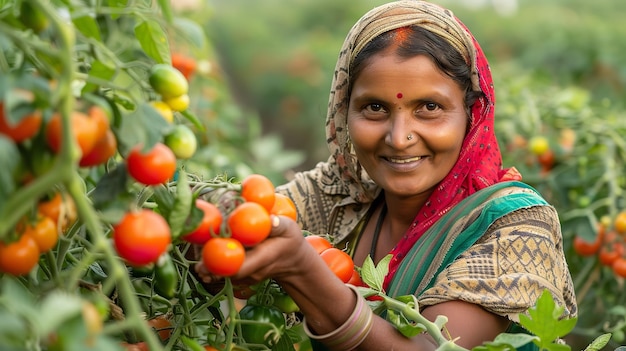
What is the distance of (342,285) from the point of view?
126cm

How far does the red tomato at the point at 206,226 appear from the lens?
107 centimetres

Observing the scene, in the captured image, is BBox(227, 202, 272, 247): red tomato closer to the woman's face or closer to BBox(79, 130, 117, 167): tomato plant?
BBox(79, 130, 117, 167): tomato plant

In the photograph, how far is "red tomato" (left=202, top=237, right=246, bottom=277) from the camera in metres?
1.05

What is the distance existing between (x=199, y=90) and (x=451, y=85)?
96.8 inches

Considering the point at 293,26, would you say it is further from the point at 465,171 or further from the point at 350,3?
the point at 465,171

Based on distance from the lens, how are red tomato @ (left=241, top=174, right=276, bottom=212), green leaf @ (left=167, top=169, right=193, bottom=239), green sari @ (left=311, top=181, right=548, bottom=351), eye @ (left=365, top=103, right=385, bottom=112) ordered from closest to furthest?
green leaf @ (left=167, top=169, right=193, bottom=239) < red tomato @ (left=241, top=174, right=276, bottom=212) < green sari @ (left=311, top=181, right=548, bottom=351) < eye @ (left=365, top=103, right=385, bottom=112)

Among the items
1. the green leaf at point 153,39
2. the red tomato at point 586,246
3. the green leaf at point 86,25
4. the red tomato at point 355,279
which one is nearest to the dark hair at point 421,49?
the red tomato at point 355,279

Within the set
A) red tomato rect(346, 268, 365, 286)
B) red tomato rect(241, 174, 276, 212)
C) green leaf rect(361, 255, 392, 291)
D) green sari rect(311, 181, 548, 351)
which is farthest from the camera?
green sari rect(311, 181, 548, 351)

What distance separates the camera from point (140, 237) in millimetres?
896

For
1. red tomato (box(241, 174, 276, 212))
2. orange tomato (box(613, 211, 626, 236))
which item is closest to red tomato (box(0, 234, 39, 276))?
red tomato (box(241, 174, 276, 212))

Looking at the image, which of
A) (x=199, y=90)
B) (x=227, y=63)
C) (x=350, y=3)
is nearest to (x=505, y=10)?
(x=350, y=3)

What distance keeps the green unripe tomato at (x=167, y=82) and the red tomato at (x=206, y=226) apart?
15 centimetres

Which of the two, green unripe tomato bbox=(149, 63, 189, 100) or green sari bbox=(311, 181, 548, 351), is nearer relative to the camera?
green unripe tomato bbox=(149, 63, 189, 100)

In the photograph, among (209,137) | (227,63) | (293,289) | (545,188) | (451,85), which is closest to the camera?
(293,289)
